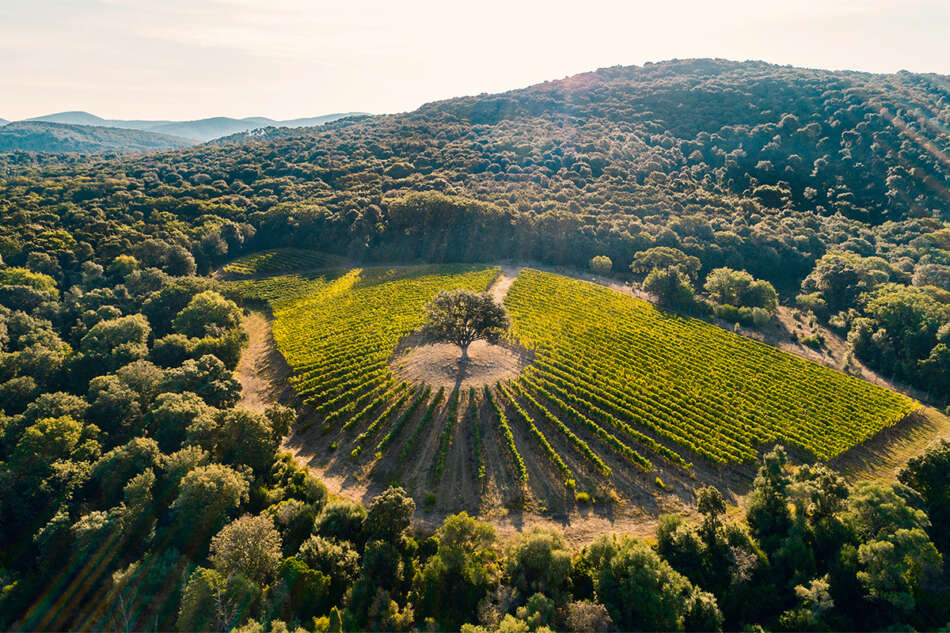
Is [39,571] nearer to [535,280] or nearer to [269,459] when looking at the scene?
[269,459]

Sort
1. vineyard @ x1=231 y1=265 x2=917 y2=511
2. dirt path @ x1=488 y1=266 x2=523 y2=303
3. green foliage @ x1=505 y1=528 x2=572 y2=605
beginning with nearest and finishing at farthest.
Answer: green foliage @ x1=505 y1=528 x2=572 y2=605 < vineyard @ x1=231 y1=265 x2=917 y2=511 < dirt path @ x1=488 y1=266 x2=523 y2=303

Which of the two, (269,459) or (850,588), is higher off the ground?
(269,459)

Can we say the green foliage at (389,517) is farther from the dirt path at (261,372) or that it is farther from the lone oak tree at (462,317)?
the dirt path at (261,372)

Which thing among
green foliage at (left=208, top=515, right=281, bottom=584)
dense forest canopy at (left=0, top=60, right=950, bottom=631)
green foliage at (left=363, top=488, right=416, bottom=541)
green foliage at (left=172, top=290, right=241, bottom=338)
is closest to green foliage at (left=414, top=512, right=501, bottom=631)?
dense forest canopy at (left=0, top=60, right=950, bottom=631)

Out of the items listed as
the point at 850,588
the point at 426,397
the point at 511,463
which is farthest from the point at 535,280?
the point at 850,588

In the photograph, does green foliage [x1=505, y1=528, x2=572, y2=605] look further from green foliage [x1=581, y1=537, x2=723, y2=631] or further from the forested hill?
the forested hill

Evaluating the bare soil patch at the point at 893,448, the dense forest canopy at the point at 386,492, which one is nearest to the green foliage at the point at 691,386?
the bare soil patch at the point at 893,448
